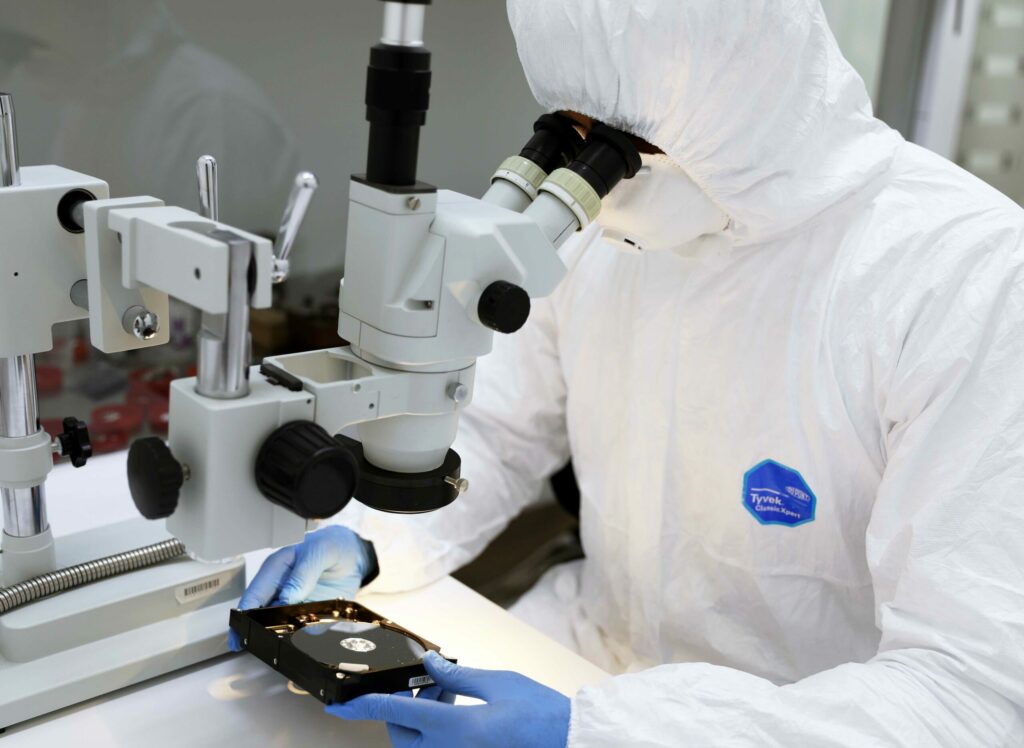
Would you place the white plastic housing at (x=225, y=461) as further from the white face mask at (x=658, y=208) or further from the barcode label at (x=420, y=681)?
the white face mask at (x=658, y=208)

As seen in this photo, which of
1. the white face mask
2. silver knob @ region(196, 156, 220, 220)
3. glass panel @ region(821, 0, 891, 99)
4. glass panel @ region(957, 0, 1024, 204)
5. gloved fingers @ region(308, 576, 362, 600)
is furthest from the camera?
glass panel @ region(957, 0, 1024, 204)

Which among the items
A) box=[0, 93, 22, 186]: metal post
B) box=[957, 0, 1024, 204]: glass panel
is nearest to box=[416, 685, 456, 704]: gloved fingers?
box=[0, 93, 22, 186]: metal post

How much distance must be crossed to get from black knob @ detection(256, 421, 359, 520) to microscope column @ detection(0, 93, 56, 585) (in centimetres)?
36

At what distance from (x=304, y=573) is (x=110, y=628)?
0.74 feet

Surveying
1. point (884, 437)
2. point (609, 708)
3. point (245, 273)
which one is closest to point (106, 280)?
point (245, 273)

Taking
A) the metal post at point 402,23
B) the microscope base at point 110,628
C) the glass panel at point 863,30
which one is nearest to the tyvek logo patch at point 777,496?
the microscope base at point 110,628

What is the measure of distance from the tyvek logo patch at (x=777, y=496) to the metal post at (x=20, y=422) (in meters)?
0.84

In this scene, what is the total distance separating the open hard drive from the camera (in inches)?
36.8

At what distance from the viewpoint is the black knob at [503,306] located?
0.79m

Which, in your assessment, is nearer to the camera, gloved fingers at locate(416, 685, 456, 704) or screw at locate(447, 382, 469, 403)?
screw at locate(447, 382, 469, 403)

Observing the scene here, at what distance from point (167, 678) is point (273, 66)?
103cm

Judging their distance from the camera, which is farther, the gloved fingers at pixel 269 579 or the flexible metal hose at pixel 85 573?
the gloved fingers at pixel 269 579

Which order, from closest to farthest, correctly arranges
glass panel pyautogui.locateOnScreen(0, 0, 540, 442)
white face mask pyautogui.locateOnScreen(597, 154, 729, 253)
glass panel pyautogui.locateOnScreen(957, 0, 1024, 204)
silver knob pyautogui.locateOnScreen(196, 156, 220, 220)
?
1. silver knob pyautogui.locateOnScreen(196, 156, 220, 220)
2. white face mask pyautogui.locateOnScreen(597, 154, 729, 253)
3. glass panel pyautogui.locateOnScreen(0, 0, 540, 442)
4. glass panel pyautogui.locateOnScreen(957, 0, 1024, 204)

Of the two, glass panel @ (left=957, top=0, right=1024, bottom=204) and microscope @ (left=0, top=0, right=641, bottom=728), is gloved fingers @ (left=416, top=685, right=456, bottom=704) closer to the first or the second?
microscope @ (left=0, top=0, right=641, bottom=728)
